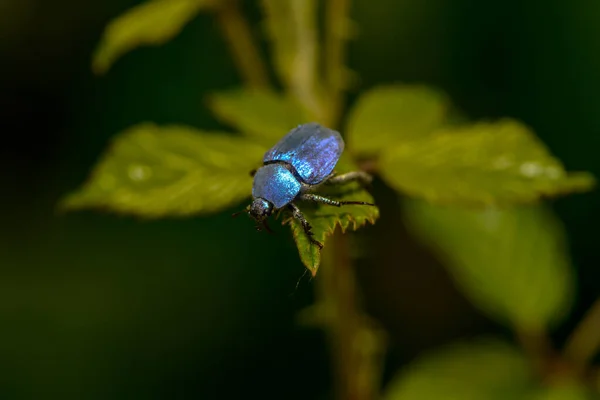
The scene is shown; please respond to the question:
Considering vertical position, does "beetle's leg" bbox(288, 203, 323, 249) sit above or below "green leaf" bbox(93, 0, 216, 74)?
below

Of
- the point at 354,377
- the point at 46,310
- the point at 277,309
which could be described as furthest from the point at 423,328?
the point at 46,310

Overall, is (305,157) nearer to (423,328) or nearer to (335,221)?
(335,221)

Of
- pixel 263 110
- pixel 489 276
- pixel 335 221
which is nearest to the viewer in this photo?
pixel 335 221

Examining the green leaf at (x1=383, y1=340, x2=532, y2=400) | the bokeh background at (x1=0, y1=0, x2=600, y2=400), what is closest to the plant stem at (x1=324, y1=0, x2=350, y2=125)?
the green leaf at (x1=383, y1=340, x2=532, y2=400)

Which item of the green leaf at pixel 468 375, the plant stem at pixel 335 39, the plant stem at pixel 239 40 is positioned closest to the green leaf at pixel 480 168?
the plant stem at pixel 335 39

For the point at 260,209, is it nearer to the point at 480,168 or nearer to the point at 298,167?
the point at 298,167

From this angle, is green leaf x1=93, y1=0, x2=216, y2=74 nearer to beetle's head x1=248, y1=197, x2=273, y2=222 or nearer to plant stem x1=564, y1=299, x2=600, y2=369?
beetle's head x1=248, y1=197, x2=273, y2=222
